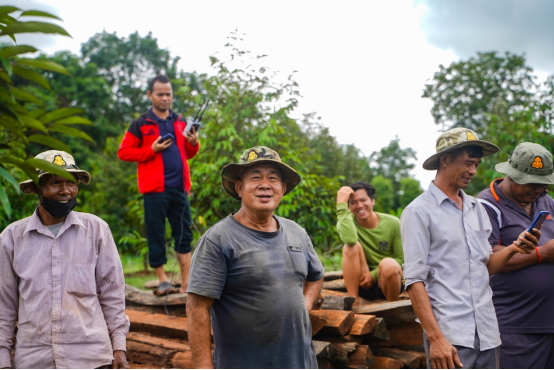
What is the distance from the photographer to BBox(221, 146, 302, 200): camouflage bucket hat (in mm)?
3008

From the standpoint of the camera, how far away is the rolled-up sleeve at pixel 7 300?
3008mm

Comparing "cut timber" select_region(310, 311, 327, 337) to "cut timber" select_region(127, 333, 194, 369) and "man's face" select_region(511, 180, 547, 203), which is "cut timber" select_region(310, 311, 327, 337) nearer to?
"cut timber" select_region(127, 333, 194, 369)

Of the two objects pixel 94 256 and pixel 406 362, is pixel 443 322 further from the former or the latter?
pixel 94 256

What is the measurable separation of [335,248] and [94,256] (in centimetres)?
485

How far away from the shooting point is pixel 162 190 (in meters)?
5.34

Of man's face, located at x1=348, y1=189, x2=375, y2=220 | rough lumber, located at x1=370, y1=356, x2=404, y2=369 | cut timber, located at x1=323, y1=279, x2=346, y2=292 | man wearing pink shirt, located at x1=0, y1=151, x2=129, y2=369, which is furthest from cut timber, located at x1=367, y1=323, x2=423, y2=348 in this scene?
man wearing pink shirt, located at x1=0, y1=151, x2=129, y2=369

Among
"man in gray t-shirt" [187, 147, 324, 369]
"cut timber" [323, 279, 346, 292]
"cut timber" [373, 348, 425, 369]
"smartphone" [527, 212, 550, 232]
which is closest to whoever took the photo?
"man in gray t-shirt" [187, 147, 324, 369]

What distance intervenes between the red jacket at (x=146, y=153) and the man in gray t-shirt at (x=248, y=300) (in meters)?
2.64

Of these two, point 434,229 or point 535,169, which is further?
point 535,169

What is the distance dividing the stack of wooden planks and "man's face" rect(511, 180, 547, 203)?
64.6 inches

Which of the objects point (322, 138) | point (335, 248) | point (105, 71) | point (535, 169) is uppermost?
point (105, 71)

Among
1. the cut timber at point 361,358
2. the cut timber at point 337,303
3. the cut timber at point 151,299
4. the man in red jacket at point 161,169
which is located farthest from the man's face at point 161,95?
the cut timber at point 361,358

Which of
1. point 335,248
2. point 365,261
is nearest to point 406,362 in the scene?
point 365,261

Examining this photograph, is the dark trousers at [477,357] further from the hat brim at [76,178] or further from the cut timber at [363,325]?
the hat brim at [76,178]
